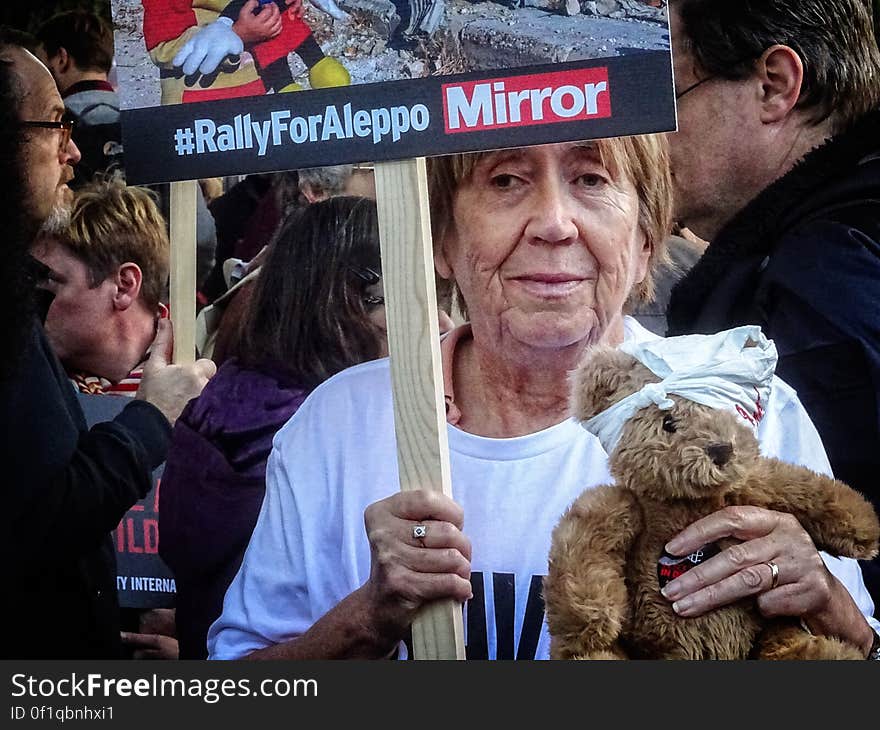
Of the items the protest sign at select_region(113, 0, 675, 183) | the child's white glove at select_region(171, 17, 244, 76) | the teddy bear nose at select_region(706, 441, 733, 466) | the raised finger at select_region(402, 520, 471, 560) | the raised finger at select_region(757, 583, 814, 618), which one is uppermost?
the child's white glove at select_region(171, 17, 244, 76)

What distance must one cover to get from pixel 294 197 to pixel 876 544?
5.83 feet

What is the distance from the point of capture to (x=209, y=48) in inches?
128

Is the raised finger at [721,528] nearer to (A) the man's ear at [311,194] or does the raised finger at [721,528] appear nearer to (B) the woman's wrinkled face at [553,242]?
(B) the woman's wrinkled face at [553,242]

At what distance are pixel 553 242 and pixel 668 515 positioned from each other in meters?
0.74

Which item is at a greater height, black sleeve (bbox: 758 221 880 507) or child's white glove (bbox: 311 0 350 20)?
child's white glove (bbox: 311 0 350 20)

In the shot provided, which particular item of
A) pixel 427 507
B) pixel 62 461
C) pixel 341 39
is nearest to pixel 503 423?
pixel 427 507

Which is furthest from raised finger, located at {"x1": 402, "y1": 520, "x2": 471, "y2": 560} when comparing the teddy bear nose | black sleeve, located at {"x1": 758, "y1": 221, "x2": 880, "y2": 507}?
black sleeve, located at {"x1": 758, "y1": 221, "x2": 880, "y2": 507}

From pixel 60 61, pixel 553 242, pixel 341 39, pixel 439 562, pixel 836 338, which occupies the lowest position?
pixel 439 562

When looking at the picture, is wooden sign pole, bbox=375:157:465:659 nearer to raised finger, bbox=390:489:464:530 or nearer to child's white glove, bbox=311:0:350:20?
raised finger, bbox=390:489:464:530

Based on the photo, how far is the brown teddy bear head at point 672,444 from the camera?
2.75m

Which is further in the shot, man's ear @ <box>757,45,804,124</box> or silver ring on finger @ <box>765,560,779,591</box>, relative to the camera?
man's ear @ <box>757,45,804,124</box>

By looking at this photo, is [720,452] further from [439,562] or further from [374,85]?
[374,85]

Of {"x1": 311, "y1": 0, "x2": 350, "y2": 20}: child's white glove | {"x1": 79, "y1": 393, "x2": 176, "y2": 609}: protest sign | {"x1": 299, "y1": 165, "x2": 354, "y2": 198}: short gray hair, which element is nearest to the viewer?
{"x1": 311, "y1": 0, "x2": 350, "y2": 20}: child's white glove

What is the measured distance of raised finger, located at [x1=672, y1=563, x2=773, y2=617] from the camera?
2.80 metres
